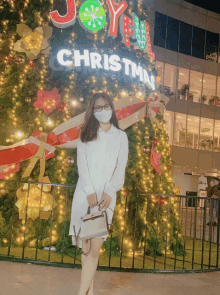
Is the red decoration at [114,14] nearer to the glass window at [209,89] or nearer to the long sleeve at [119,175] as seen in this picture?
the long sleeve at [119,175]

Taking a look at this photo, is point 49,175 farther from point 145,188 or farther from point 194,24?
point 194,24

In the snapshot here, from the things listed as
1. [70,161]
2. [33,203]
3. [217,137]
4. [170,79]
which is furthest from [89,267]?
[217,137]

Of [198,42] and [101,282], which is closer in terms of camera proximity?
[101,282]

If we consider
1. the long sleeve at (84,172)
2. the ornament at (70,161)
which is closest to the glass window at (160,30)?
the ornament at (70,161)

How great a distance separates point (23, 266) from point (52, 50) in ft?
13.7

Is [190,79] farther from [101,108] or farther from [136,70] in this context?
[101,108]

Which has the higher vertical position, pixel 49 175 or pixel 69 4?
pixel 69 4

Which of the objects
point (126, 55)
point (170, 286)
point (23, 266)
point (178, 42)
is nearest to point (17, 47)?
point (126, 55)

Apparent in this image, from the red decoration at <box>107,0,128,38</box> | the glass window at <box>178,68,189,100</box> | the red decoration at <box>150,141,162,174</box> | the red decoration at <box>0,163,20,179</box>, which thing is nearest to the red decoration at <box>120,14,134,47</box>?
the red decoration at <box>107,0,128,38</box>

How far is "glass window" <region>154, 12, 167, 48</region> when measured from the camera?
2803 cm

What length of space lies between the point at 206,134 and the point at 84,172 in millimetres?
28586

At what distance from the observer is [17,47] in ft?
24.0

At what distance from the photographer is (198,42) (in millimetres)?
30328

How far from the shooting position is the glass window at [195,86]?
99.1 ft
